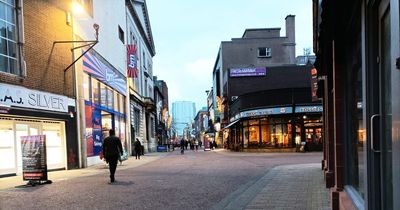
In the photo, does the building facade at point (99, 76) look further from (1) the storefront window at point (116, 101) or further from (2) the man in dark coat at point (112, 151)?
(2) the man in dark coat at point (112, 151)

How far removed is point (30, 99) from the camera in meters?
18.2

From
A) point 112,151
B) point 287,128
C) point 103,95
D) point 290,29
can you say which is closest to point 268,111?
point 287,128

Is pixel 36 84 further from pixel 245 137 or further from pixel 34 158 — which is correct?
pixel 245 137

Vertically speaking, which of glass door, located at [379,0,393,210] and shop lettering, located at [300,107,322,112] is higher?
shop lettering, located at [300,107,322,112]

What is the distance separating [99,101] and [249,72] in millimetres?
33755

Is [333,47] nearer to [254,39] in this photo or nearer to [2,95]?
[2,95]

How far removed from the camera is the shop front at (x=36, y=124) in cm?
1709

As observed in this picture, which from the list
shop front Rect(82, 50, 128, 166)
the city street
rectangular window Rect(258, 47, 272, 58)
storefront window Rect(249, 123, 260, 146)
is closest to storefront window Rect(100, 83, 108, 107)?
shop front Rect(82, 50, 128, 166)

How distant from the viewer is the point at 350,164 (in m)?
7.02

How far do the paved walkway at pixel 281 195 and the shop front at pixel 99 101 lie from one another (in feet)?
42.2

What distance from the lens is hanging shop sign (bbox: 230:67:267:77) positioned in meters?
57.8

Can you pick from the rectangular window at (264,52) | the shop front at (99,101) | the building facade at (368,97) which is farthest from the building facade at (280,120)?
the building facade at (368,97)

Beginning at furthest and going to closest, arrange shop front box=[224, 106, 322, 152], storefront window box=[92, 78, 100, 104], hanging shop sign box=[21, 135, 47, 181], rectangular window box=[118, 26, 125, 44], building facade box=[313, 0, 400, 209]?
shop front box=[224, 106, 322, 152] → rectangular window box=[118, 26, 125, 44] → storefront window box=[92, 78, 100, 104] → hanging shop sign box=[21, 135, 47, 181] → building facade box=[313, 0, 400, 209]

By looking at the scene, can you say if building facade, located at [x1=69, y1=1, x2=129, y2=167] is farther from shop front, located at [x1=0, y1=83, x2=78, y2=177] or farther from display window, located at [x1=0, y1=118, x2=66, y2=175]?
display window, located at [x1=0, y1=118, x2=66, y2=175]
